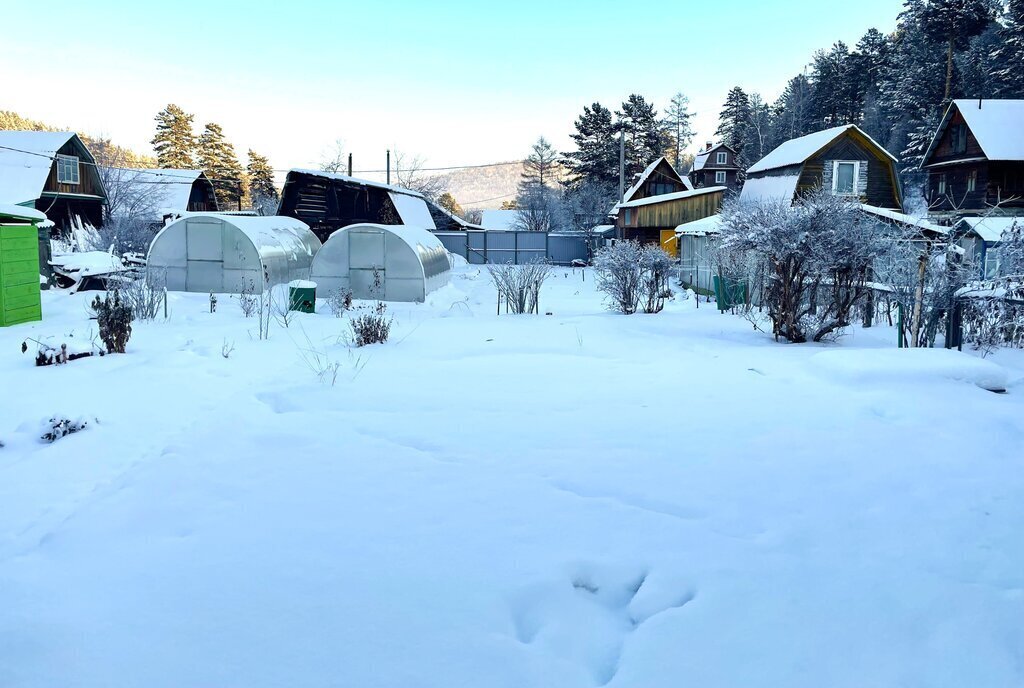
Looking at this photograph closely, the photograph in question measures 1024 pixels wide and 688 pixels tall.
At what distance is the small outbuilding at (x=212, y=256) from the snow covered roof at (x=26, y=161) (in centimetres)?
1272

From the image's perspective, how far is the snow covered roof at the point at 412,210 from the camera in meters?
34.1

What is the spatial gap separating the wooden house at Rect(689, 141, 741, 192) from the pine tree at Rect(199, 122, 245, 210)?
38037mm

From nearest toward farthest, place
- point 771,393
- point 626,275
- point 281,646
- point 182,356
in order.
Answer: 1. point 281,646
2. point 771,393
3. point 182,356
4. point 626,275

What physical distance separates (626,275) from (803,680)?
13.7 meters

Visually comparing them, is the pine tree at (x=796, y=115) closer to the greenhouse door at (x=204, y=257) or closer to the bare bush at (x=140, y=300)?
the greenhouse door at (x=204, y=257)

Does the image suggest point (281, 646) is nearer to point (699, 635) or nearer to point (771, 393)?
point (699, 635)

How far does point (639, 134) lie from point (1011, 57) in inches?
1119

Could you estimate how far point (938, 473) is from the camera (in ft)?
16.8

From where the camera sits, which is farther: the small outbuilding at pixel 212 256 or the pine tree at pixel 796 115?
the pine tree at pixel 796 115

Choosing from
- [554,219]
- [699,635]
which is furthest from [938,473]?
[554,219]

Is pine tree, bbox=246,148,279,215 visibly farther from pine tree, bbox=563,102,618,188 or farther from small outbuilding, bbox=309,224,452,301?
small outbuilding, bbox=309,224,452,301

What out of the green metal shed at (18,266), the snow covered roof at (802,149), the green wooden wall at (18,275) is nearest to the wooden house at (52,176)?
the green metal shed at (18,266)

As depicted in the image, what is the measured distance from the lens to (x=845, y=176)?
29.3m

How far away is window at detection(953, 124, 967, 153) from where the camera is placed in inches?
1219
